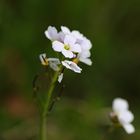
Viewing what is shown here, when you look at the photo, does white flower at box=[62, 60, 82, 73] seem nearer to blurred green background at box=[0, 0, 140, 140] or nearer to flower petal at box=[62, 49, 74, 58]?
flower petal at box=[62, 49, 74, 58]

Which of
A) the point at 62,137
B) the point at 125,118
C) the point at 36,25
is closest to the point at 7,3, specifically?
the point at 36,25

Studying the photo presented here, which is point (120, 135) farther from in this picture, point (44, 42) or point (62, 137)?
point (44, 42)

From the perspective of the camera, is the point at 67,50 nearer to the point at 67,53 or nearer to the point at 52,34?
the point at 67,53

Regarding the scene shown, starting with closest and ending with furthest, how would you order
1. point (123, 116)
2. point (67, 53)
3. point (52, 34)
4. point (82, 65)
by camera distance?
point (67, 53) → point (52, 34) → point (123, 116) → point (82, 65)

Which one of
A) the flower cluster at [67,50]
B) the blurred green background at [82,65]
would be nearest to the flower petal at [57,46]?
the flower cluster at [67,50]

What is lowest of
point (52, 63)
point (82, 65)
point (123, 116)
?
point (82, 65)

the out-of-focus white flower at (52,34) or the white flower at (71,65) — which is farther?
the out-of-focus white flower at (52,34)

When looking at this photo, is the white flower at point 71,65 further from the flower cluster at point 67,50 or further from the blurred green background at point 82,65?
the blurred green background at point 82,65

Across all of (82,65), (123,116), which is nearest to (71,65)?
(123,116)
